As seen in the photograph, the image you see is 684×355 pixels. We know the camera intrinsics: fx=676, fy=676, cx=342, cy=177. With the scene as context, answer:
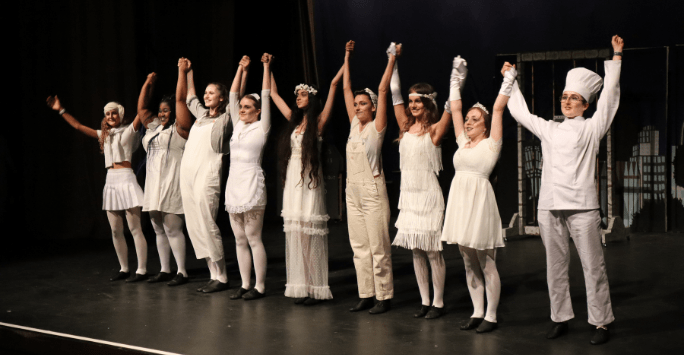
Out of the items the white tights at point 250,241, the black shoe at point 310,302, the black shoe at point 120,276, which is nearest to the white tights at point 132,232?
the black shoe at point 120,276

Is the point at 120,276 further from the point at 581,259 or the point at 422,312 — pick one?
the point at 581,259

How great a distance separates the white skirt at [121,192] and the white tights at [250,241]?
0.93 meters

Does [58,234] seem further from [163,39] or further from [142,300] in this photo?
[142,300]

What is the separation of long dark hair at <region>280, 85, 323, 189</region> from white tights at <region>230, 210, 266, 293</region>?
14.1 inches

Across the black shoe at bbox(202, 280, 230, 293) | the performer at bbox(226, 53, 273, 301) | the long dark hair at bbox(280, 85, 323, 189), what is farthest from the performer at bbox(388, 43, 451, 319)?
the black shoe at bbox(202, 280, 230, 293)

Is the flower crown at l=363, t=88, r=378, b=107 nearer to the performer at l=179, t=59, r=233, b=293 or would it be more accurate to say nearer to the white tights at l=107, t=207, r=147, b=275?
the performer at l=179, t=59, r=233, b=293

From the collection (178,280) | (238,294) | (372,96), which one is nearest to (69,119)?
(178,280)

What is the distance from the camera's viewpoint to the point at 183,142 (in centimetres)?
488

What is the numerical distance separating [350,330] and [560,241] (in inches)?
46.4

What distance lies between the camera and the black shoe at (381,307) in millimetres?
3927

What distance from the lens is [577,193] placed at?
128 inches

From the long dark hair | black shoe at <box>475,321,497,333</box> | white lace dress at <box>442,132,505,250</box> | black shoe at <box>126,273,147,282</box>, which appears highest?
the long dark hair

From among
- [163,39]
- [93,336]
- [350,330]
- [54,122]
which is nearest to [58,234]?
[54,122]

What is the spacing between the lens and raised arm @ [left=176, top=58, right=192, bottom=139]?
4723mm
